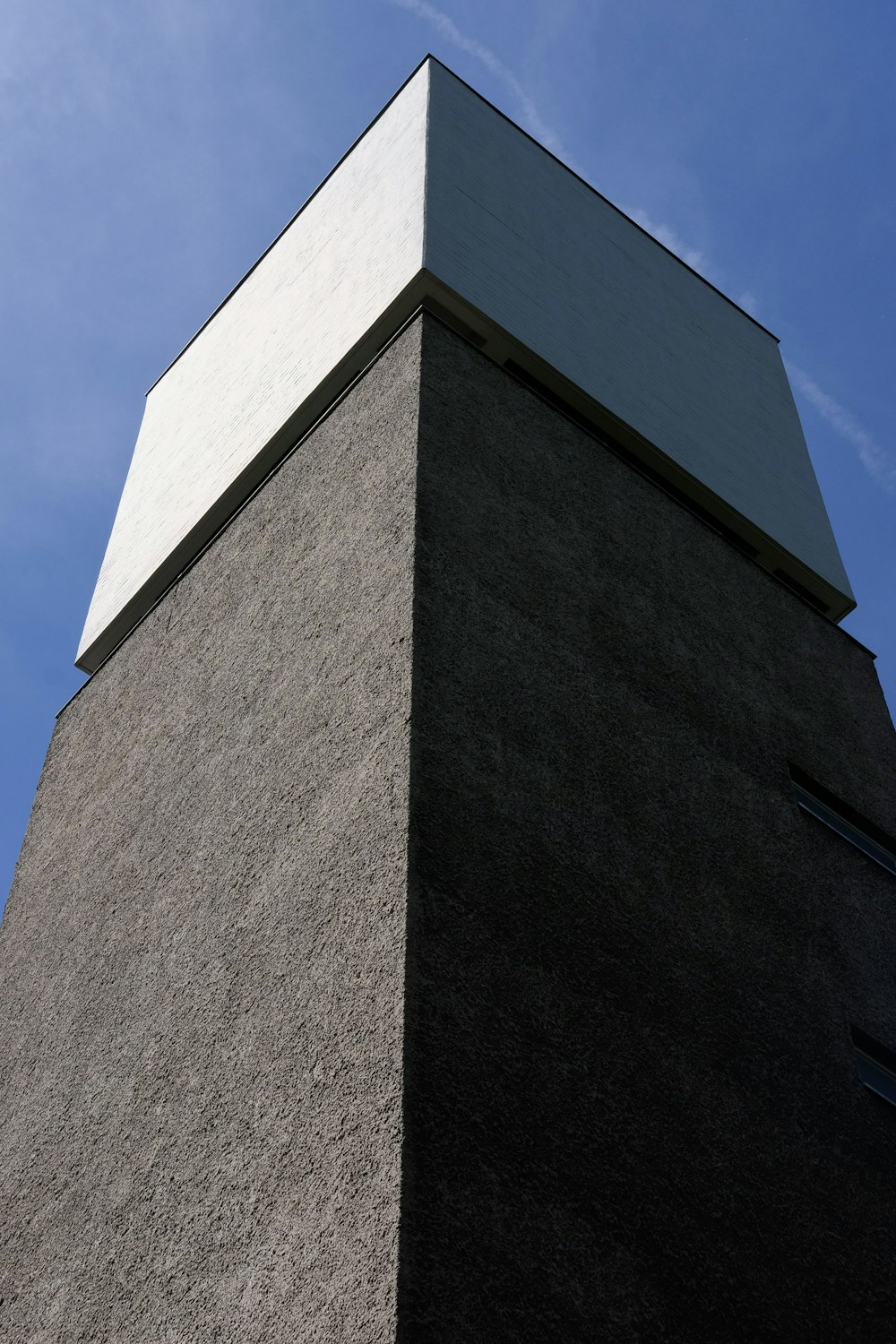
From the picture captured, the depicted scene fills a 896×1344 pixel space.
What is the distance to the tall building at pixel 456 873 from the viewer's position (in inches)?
165

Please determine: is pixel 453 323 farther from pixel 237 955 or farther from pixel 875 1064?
pixel 875 1064

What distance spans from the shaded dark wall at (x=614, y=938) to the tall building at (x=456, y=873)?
2 cm

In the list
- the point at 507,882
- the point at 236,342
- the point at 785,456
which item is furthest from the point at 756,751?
the point at 236,342

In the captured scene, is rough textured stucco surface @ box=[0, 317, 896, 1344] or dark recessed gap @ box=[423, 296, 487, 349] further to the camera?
dark recessed gap @ box=[423, 296, 487, 349]

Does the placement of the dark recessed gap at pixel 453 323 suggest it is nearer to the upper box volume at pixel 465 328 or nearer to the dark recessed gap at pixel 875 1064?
the upper box volume at pixel 465 328

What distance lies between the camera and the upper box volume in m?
8.24

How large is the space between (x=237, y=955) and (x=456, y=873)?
43.4 inches

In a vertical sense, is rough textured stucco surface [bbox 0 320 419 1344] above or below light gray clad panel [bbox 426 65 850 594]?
below

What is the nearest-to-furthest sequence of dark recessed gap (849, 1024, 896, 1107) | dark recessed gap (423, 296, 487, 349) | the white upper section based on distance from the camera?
dark recessed gap (849, 1024, 896, 1107), dark recessed gap (423, 296, 487, 349), the white upper section

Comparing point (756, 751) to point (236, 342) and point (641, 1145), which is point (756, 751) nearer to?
point (641, 1145)

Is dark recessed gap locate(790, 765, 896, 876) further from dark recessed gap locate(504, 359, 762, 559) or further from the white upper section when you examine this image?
the white upper section

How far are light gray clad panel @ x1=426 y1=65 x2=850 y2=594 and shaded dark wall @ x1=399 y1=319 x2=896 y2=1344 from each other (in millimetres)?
1057

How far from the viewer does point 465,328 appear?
314 inches

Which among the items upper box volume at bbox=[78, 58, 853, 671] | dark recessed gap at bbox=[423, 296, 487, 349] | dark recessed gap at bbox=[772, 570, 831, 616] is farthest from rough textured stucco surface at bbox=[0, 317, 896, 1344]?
dark recessed gap at bbox=[772, 570, 831, 616]
